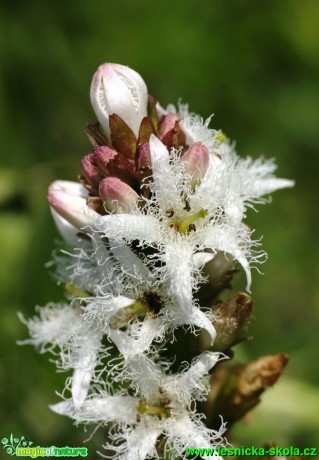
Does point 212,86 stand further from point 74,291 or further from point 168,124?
point 74,291

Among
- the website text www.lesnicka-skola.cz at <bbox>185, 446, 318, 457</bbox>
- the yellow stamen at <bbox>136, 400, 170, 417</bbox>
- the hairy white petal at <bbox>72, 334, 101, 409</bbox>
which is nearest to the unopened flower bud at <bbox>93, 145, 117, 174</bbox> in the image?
the hairy white petal at <bbox>72, 334, 101, 409</bbox>

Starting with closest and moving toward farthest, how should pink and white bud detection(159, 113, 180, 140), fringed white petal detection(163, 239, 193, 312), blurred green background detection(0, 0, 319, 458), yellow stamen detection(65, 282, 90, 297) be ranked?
fringed white petal detection(163, 239, 193, 312) < pink and white bud detection(159, 113, 180, 140) < yellow stamen detection(65, 282, 90, 297) < blurred green background detection(0, 0, 319, 458)

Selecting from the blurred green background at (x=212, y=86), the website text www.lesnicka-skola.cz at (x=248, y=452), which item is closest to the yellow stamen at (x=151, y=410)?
the website text www.lesnicka-skola.cz at (x=248, y=452)

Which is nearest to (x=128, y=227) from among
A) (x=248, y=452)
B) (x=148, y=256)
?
(x=148, y=256)

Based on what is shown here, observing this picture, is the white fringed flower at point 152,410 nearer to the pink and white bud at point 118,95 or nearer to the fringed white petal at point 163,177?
the fringed white petal at point 163,177

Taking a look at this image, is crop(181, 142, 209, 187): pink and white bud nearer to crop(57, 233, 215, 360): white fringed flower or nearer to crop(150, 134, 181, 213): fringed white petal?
crop(150, 134, 181, 213): fringed white petal

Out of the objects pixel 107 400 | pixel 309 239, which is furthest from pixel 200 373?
pixel 309 239

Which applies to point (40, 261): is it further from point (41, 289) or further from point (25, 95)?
point (25, 95)
